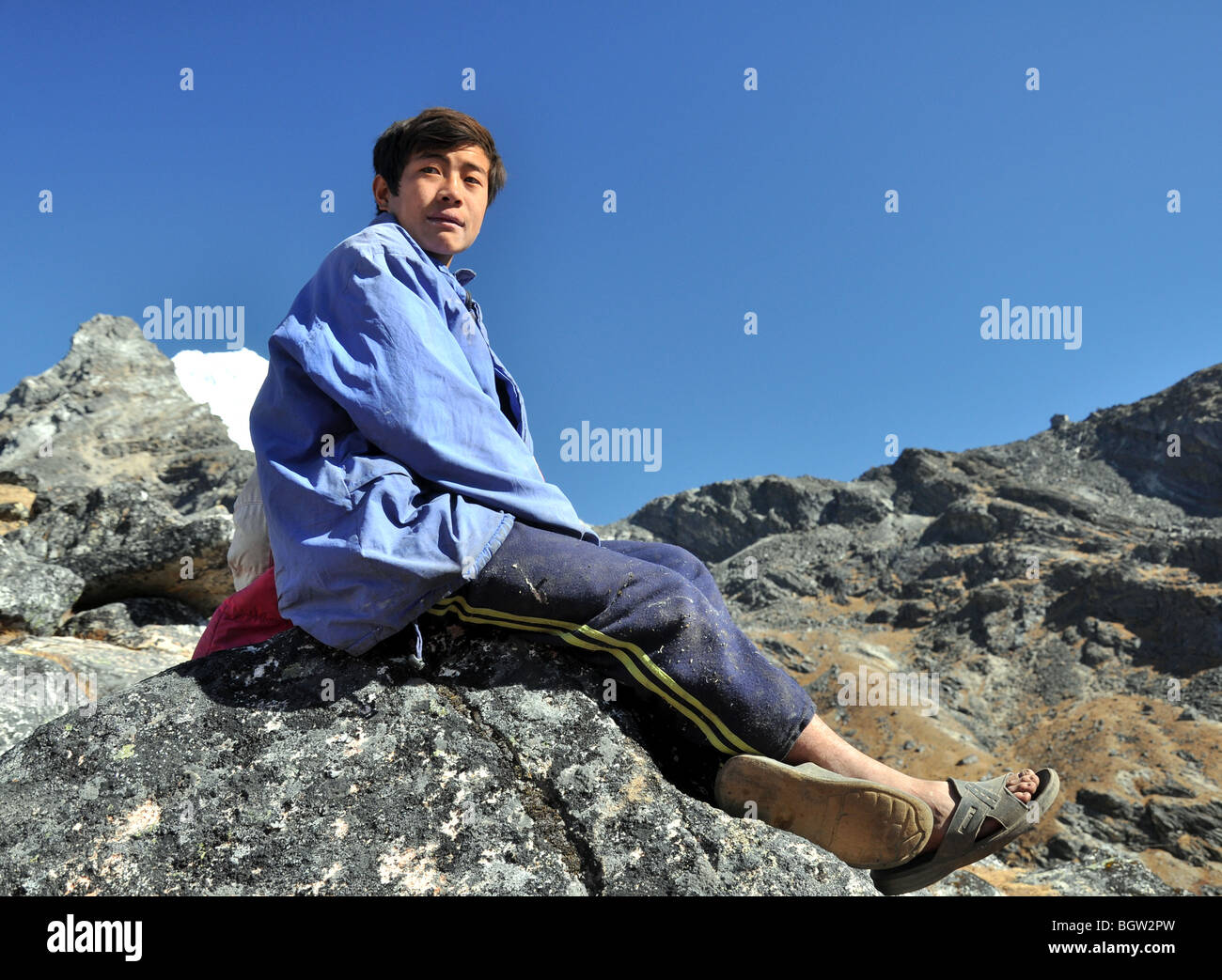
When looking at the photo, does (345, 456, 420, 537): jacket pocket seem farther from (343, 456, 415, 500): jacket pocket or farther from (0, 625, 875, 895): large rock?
(0, 625, 875, 895): large rock

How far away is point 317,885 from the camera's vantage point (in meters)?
1.92

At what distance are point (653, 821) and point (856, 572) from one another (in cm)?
5805

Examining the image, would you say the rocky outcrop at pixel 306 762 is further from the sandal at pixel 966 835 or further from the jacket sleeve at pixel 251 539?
the jacket sleeve at pixel 251 539

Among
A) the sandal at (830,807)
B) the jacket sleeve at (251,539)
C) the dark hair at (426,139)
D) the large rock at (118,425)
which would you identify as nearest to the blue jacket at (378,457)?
the jacket sleeve at (251,539)

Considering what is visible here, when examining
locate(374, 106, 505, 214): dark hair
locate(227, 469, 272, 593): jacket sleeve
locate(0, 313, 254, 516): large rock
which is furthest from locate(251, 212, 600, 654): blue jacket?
locate(0, 313, 254, 516): large rock

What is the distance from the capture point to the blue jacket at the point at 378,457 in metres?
Result: 2.22

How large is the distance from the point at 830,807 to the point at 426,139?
2.37 meters

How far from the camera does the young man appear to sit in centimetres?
225

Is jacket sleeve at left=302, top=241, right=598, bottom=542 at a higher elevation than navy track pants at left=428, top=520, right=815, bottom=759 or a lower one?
higher

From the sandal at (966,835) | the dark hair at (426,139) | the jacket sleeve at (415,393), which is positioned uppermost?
the dark hair at (426,139)

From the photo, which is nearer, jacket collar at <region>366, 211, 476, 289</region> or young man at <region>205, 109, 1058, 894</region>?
young man at <region>205, 109, 1058, 894</region>

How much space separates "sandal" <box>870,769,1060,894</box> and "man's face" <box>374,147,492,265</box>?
2257 mm

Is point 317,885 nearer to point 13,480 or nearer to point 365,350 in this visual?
point 365,350
